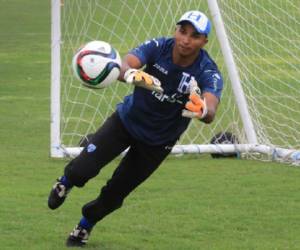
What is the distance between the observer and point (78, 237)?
789cm

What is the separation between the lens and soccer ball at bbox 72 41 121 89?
699 centimetres

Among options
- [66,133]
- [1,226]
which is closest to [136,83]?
[1,226]

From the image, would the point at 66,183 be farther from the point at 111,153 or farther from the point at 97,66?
the point at 97,66

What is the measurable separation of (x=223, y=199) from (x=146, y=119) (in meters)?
2.38

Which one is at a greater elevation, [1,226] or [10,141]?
[1,226]

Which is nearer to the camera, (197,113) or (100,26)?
(197,113)

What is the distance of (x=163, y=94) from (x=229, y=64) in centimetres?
479

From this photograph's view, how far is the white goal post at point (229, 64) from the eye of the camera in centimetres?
1205

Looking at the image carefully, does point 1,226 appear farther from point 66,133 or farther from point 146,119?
point 66,133

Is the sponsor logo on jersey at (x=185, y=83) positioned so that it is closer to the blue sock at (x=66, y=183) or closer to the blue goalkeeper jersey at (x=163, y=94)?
the blue goalkeeper jersey at (x=163, y=94)

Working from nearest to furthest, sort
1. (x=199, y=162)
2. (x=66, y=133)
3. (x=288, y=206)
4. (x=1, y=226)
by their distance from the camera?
(x=1, y=226), (x=288, y=206), (x=199, y=162), (x=66, y=133)

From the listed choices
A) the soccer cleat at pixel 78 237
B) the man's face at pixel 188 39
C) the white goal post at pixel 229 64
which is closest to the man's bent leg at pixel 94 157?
the soccer cleat at pixel 78 237

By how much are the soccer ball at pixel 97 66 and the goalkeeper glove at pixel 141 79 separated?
0.40 feet

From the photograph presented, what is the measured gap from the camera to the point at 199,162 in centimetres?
1185
